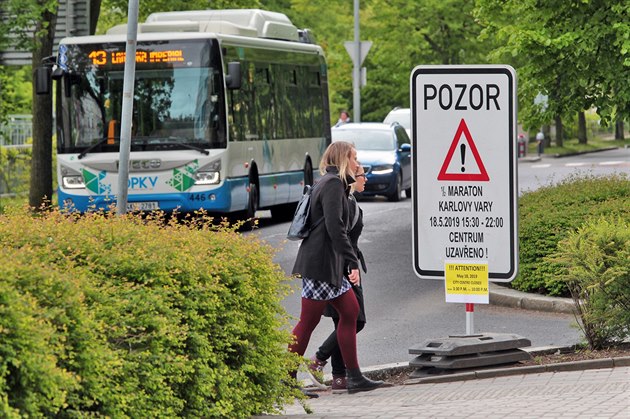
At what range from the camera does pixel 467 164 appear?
Answer: 1119 cm

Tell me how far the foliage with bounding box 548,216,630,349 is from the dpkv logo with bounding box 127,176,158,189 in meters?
12.3

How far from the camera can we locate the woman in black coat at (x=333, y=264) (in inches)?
409

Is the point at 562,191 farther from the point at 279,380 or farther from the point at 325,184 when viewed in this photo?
the point at 279,380

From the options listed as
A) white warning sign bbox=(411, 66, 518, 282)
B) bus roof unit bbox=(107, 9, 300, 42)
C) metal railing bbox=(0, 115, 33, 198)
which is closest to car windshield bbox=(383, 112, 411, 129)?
metal railing bbox=(0, 115, 33, 198)

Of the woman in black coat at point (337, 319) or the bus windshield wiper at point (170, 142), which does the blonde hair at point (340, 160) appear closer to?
the woman in black coat at point (337, 319)

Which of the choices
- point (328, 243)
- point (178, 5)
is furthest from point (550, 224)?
point (178, 5)

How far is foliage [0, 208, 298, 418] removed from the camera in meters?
5.84

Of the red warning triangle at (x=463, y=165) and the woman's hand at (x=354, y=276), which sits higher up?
the red warning triangle at (x=463, y=165)

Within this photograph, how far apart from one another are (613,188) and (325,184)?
6908mm

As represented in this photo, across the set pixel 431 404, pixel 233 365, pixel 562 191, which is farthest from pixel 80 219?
pixel 562 191

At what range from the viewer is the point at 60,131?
2362 centimetres

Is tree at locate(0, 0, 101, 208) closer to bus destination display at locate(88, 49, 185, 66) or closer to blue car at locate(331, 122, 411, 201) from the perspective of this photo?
bus destination display at locate(88, 49, 185, 66)

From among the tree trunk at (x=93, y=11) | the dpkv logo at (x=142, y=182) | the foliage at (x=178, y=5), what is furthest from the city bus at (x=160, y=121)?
the foliage at (x=178, y=5)

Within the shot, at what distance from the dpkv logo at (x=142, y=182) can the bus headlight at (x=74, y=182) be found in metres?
0.83
